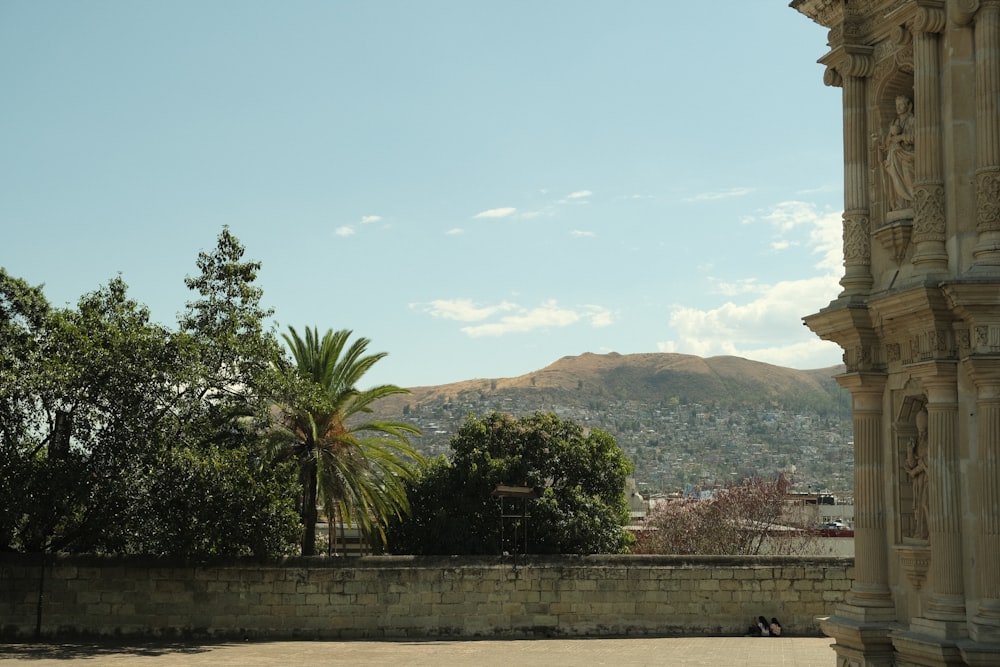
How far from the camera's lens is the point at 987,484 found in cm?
977

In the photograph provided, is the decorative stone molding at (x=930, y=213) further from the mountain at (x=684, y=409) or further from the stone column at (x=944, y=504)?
the mountain at (x=684, y=409)

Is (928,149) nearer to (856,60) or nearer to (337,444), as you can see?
(856,60)

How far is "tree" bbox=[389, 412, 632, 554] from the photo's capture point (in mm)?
26266

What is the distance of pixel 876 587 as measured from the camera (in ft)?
35.9

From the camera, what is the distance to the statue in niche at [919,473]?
10531 millimetres

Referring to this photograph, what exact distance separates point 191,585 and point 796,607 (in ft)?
39.7

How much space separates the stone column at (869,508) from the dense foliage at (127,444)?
1267cm

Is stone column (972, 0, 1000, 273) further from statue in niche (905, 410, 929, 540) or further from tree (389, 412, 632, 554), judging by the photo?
tree (389, 412, 632, 554)

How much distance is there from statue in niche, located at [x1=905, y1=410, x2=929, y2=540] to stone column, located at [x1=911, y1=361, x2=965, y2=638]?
0.27 metres

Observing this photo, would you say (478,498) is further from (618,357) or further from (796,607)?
(618,357)

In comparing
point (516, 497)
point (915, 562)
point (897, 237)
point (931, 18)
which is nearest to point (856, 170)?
point (897, 237)

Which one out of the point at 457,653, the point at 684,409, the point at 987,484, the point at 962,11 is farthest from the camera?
the point at 684,409

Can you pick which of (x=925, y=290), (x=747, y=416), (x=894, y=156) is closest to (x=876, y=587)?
(x=925, y=290)

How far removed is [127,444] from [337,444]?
4452 mm
